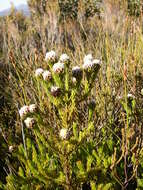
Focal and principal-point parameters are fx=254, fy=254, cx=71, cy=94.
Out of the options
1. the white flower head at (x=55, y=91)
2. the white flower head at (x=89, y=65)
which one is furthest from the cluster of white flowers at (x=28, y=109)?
the white flower head at (x=89, y=65)

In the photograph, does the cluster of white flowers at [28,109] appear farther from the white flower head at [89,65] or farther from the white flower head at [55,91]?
the white flower head at [89,65]

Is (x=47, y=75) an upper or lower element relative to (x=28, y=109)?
upper

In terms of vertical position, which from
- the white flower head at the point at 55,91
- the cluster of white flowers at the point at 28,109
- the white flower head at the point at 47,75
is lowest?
the cluster of white flowers at the point at 28,109

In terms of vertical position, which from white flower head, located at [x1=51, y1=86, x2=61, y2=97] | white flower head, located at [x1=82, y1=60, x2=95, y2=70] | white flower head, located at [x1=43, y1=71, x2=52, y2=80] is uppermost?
white flower head, located at [x1=82, y1=60, x2=95, y2=70]

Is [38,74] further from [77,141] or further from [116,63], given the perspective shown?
[116,63]

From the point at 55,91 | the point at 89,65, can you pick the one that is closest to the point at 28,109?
the point at 55,91

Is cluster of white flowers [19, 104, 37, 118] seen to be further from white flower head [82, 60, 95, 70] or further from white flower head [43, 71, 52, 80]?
white flower head [82, 60, 95, 70]

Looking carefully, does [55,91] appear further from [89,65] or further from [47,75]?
[89,65]

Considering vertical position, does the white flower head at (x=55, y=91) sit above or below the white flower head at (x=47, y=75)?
below

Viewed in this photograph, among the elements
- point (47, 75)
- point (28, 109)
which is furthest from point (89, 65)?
point (28, 109)

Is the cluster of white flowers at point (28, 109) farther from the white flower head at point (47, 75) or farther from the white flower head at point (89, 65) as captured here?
the white flower head at point (89, 65)

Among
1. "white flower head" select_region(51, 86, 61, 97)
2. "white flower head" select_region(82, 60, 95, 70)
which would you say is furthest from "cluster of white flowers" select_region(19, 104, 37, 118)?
"white flower head" select_region(82, 60, 95, 70)

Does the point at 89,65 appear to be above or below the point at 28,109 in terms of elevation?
above

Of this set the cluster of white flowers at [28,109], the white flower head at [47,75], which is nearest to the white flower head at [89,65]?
the white flower head at [47,75]
